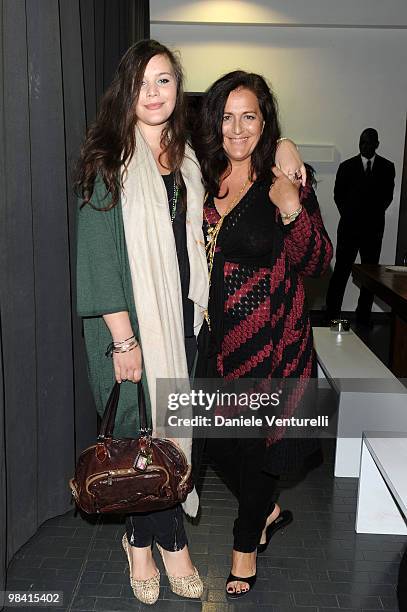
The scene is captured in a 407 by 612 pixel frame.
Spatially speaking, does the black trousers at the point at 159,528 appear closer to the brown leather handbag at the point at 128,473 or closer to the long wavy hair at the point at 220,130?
the brown leather handbag at the point at 128,473

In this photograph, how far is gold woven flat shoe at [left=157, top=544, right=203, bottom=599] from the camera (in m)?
1.93

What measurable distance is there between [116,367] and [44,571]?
88cm

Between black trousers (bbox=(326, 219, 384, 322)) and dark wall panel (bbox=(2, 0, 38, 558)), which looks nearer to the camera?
dark wall panel (bbox=(2, 0, 38, 558))

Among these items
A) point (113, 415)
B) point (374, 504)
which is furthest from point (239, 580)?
point (113, 415)

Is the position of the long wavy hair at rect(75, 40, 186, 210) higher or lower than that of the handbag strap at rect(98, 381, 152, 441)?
higher

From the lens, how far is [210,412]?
1983mm

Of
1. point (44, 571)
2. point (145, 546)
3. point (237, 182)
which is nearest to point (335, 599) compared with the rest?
point (145, 546)

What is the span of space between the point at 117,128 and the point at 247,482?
111cm

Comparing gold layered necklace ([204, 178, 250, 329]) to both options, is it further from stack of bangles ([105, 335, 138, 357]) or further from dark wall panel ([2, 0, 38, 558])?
dark wall panel ([2, 0, 38, 558])

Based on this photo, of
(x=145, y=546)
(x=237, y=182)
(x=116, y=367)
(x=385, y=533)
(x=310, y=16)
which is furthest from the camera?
(x=310, y=16)

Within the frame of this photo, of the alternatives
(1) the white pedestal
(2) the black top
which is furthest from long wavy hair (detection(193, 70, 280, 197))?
(1) the white pedestal

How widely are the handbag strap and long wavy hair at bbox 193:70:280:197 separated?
62cm

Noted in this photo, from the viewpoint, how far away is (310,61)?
230 inches

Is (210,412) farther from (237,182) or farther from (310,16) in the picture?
(310,16)
